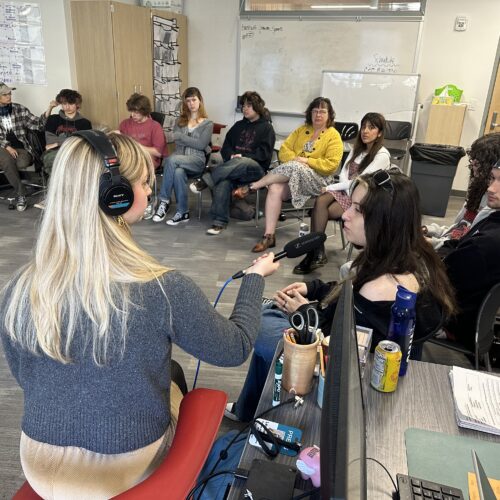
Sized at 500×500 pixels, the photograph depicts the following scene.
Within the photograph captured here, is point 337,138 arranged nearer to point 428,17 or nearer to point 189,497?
point 428,17

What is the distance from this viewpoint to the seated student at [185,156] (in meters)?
4.27

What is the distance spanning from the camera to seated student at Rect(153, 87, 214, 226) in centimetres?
427

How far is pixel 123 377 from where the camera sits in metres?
0.87

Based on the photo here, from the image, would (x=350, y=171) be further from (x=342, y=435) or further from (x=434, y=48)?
(x=342, y=435)

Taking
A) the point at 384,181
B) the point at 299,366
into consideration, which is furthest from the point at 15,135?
the point at 299,366

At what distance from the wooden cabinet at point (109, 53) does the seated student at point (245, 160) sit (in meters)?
1.54

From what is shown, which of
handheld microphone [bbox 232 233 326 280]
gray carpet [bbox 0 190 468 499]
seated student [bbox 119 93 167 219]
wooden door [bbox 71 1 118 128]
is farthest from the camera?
wooden door [bbox 71 1 118 128]

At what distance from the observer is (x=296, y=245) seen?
1421 millimetres

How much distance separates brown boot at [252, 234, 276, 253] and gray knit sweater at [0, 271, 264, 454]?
275 centimetres

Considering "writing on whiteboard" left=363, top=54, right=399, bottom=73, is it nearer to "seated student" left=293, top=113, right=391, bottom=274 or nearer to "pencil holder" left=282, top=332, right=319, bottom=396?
"seated student" left=293, top=113, right=391, bottom=274

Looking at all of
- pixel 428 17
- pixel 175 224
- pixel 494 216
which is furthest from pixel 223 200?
pixel 428 17

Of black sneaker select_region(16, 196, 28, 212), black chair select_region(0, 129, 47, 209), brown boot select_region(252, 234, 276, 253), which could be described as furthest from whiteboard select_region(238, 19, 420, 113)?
black sneaker select_region(16, 196, 28, 212)

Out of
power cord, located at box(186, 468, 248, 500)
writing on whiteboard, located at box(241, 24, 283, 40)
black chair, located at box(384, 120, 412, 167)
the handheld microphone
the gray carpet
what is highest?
writing on whiteboard, located at box(241, 24, 283, 40)

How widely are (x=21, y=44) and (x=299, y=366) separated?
5.21 meters
